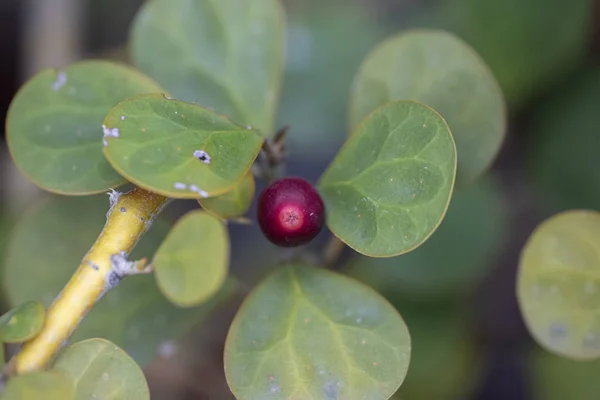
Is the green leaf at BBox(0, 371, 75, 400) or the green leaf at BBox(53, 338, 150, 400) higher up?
the green leaf at BBox(0, 371, 75, 400)

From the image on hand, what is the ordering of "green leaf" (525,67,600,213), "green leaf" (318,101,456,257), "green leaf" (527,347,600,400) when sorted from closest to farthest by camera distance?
1. "green leaf" (318,101,456,257)
2. "green leaf" (527,347,600,400)
3. "green leaf" (525,67,600,213)

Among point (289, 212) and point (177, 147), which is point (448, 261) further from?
point (177, 147)

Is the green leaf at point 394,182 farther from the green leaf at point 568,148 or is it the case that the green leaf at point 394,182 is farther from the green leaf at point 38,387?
the green leaf at point 568,148

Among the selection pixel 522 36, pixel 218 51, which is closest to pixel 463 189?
pixel 522 36

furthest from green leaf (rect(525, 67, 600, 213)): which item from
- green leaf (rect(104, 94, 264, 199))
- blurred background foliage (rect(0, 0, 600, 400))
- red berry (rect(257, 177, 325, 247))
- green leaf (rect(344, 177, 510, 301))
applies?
green leaf (rect(104, 94, 264, 199))

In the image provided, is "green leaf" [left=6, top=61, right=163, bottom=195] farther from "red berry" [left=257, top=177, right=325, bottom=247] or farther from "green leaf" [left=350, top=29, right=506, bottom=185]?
"green leaf" [left=350, top=29, right=506, bottom=185]

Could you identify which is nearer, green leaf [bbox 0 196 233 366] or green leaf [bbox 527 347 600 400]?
green leaf [bbox 0 196 233 366]
